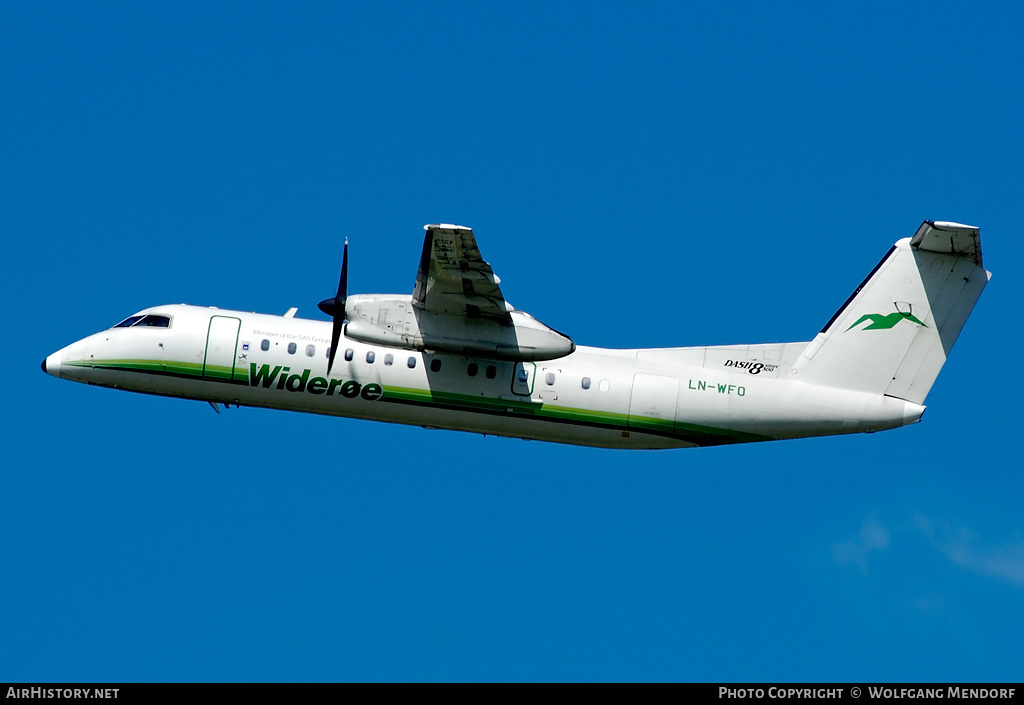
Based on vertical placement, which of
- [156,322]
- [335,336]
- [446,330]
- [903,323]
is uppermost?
[156,322]

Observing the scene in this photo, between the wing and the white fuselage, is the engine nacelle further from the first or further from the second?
the white fuselage

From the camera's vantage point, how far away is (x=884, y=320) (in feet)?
80.5

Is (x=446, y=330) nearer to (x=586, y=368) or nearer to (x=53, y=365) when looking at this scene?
(x=586, y=368)

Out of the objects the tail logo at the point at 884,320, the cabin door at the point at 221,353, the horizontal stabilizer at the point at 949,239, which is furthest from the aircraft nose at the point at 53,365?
the horizontal stabilizer at the point at 949,239

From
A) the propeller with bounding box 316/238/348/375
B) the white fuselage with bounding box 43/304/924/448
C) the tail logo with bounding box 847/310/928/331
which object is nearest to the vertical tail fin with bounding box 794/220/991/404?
the tail logo with bounding box 847/310/928/331

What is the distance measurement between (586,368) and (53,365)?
10687mm

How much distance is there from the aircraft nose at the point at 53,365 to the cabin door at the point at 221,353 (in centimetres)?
321

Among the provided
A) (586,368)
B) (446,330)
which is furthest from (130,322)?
(586,368)

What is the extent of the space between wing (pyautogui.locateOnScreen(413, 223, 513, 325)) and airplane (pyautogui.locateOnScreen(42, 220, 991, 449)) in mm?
41

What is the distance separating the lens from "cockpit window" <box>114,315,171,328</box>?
1006 inches

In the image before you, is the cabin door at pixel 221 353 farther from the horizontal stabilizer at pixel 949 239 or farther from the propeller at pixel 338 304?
the horizontal stabilizer at pixel 949 239

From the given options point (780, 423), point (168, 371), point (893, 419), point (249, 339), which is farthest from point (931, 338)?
point (168, 371)

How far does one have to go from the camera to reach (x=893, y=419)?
24.1 meters
